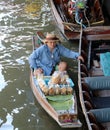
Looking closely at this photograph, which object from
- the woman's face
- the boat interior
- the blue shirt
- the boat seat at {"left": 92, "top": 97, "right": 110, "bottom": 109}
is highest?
the woman's face

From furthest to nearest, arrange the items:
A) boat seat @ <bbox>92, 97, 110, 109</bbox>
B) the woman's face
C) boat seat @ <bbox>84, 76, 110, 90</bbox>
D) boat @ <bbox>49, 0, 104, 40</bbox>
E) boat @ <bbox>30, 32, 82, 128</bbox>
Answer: boat @ <bbox>49, 0, 104, 40</bbox>, the woman's face, boat seat @ <bbox>84, 76, 110, 90</bbox>, boat seat @ <bbox>92, 97, 110, 109</bbox>, boat @ <bbox>30, 32, 82, 128</bbox>

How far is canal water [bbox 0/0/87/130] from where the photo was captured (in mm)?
6402

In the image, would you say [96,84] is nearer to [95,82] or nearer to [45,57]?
[95,82]

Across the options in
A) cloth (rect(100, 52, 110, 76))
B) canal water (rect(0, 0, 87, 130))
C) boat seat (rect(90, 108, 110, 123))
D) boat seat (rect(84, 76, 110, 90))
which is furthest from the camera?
cloth (rect(100, 52, 110, 76))

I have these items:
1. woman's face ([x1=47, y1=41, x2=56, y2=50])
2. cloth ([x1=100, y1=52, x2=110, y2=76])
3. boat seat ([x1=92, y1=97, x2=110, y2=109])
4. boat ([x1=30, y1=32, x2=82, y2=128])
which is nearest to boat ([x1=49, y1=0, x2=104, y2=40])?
cloth ([x1=100, y1=52, x2=110, y2=76])

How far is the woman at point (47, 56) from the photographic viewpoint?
6.68 metres

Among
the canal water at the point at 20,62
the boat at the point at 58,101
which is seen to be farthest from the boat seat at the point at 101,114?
the canal water at the point at 20,62

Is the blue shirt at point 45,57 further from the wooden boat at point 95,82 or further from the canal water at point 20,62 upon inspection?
the canal water at point 20,62

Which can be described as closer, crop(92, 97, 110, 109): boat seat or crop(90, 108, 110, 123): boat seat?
crop(90, 108, 110, 123): boat seat

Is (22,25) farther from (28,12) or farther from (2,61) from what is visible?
(2,61)

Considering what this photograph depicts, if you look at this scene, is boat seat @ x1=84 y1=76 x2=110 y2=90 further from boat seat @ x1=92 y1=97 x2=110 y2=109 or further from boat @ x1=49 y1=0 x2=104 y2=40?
boat @ x1=49 y1=0 x2=104 y2=40

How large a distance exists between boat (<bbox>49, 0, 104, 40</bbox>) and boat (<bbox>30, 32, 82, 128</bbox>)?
100 inches

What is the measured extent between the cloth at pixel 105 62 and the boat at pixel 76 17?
4.66 ft

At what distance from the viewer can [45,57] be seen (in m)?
6.77
